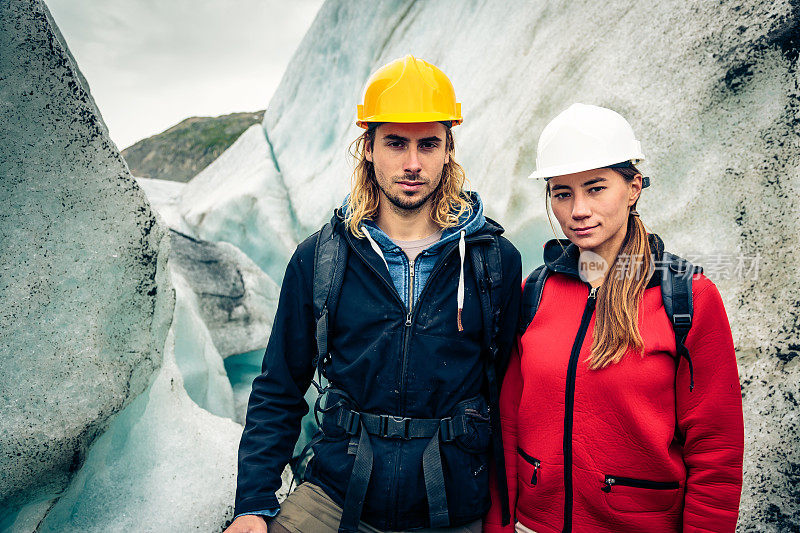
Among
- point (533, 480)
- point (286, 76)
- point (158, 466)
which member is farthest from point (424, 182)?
point (286, 76)

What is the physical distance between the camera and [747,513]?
7.91 feet

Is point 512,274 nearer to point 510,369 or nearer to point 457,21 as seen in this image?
point 510,369

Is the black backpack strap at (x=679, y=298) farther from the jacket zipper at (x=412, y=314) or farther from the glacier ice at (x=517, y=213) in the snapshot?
the glacier ice at (x=517, y=213)

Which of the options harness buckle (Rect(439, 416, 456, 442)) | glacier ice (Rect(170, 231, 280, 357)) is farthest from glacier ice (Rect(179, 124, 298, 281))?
harness buckle (Rect(439, 416, 456, 442))

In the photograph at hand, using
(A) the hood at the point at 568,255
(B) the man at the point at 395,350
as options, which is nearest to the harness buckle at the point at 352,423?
(B) the man at the point at 395,350

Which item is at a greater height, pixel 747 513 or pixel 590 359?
pixel 590 359

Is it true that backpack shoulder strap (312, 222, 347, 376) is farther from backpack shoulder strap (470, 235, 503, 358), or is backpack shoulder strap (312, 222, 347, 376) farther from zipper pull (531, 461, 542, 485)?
zipper pull (531, 461, 542, 485)

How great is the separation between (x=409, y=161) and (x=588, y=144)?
711 millimetres

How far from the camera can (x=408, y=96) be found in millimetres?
2207

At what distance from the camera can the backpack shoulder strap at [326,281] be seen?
2.09m

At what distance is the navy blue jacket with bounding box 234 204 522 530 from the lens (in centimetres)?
198

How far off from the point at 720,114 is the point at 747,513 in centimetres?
207

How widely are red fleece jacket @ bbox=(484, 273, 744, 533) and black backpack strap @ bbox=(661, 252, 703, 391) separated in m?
0.03

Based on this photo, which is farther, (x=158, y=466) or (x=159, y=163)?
(x=159, y=163)
